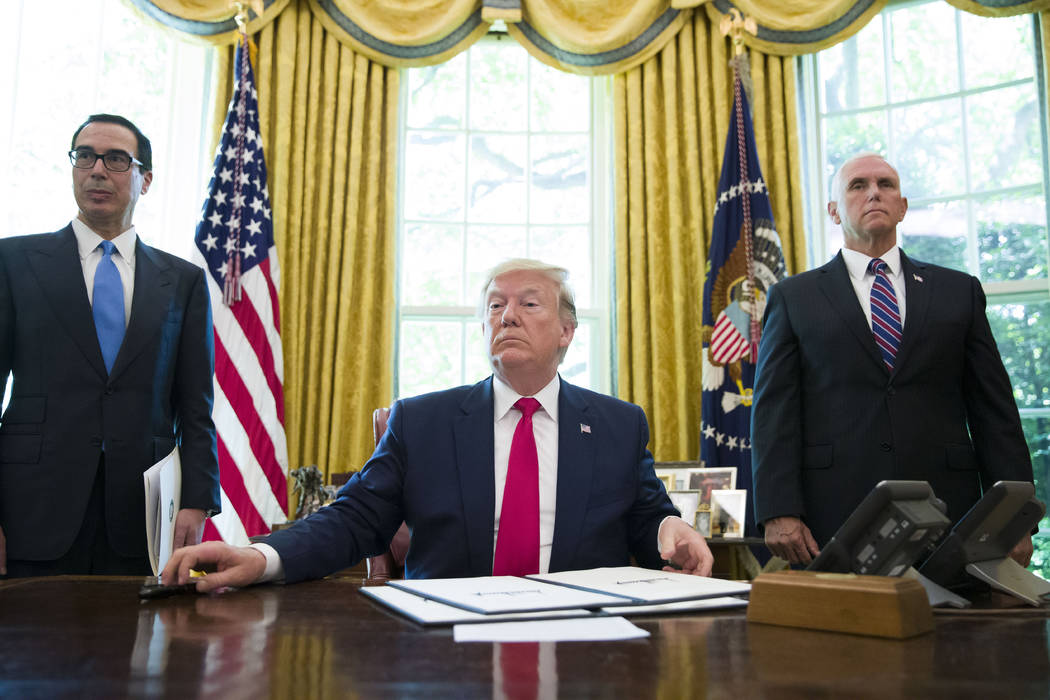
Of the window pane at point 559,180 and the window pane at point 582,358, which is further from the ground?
the window pane at point 559,180

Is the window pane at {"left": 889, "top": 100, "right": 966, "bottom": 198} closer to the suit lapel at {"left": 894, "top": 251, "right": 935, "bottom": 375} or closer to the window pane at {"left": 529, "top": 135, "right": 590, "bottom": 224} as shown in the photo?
the window pane at {"left": 529, "top": 135, "right": 590, "bottom": 224}

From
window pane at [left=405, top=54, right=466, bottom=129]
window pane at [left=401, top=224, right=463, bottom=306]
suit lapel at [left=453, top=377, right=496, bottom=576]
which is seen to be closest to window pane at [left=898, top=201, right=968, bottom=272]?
window pane at [left=401, top=224, right=463, bottom=306]

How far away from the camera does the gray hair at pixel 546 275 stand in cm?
201

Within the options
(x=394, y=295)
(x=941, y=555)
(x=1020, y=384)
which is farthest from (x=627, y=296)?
(x=941, y=555)

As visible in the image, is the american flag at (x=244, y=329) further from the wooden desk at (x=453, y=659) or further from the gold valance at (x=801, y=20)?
the wooden desk at (x=453, y=659)

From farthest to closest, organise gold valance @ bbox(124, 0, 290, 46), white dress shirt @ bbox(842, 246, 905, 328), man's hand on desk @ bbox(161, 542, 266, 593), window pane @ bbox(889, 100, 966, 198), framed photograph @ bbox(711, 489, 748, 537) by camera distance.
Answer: window pane @ bbox(889, 100, 966, 198) → gold valance @ bbox(124, 0, 290, 46) → framed photograph @ bbox(711, 489, 748, 537) → white dress shirt @ bbox(842, 246, 905, 328) → man's hand on desk @ bbox(161, 542, 266, 593)

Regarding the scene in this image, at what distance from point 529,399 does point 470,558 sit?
1.23 ft

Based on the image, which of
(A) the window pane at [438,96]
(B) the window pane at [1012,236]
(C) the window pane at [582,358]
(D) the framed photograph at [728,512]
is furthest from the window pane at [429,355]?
(B) the window pane at [1012,236]

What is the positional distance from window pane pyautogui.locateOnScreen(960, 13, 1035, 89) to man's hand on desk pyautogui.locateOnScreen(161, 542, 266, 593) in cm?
439

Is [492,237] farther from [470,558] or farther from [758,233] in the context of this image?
[470,558]

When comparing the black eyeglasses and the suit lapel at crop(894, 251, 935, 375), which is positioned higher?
the black eyeglasses

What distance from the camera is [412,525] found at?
1.72m

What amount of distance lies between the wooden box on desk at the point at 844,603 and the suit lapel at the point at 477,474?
28.5 inches

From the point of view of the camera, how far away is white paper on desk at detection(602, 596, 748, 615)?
3.52 feet
